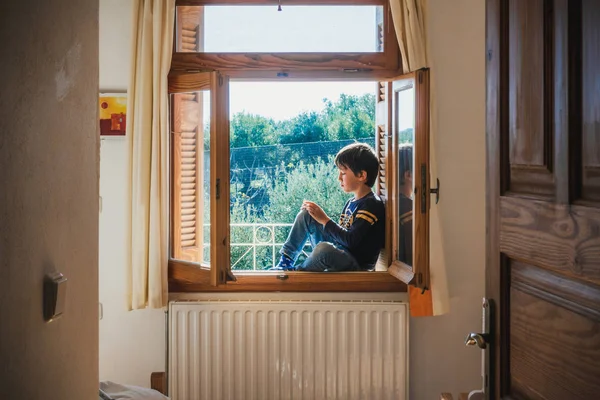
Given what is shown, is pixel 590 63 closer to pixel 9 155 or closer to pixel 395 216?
pixel 9 155

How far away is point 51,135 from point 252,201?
11.4ft

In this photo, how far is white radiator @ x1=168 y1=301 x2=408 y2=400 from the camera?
3.57 metres

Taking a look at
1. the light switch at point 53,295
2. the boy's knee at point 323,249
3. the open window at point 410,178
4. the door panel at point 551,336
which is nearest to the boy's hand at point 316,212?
the boy's knee at point 323,249

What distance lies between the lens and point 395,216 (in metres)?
3.59

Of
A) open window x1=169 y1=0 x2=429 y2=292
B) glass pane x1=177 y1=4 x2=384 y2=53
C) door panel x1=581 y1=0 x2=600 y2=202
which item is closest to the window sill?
open window x1=169 y1=0 x2=429 y2=292

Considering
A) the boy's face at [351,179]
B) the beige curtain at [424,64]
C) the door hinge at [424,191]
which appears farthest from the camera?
the boy's face at [351,179]

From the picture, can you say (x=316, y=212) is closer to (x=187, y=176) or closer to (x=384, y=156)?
(x=384, y=156)

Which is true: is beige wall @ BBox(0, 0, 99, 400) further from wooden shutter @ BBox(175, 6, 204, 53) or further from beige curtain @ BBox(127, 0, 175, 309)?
wooden shutter @ BBox(175, 6, 204, 53)

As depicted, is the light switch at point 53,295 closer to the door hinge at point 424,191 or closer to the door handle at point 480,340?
the door handle at point 480,340

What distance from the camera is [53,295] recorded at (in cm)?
139

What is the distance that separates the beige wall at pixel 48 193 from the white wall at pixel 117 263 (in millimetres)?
1953

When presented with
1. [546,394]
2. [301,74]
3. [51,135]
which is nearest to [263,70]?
[301,74]

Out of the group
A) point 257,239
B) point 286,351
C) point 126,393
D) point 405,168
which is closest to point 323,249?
point 286,351

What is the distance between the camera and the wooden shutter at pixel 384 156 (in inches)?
143
